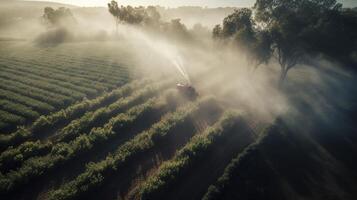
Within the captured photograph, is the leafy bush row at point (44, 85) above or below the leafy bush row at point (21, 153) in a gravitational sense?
below

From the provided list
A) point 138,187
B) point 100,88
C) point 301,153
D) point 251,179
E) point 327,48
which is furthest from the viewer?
point 100,88

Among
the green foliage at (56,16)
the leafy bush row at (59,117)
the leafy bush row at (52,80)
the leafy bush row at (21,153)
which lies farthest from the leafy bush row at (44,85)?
the green foliage at (56,16)

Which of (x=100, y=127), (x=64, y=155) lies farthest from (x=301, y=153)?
(x=64, y=155)

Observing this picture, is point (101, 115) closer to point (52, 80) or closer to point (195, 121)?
point (195, 121)

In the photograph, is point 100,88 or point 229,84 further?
point 229,84

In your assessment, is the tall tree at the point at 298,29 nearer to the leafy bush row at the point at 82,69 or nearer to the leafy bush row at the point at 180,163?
the leafy bush row at the point at 180,163

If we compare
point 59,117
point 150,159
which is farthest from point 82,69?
point 150,159

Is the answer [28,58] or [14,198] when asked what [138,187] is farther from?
[28,58]
